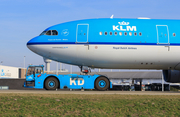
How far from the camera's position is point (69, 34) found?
24.4m

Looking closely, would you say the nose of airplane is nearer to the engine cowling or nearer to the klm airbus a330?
the klm airbus a330

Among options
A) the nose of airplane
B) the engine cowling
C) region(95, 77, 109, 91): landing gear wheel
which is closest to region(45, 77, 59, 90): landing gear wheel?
the nose of airplane

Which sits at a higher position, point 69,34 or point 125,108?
point 69,34

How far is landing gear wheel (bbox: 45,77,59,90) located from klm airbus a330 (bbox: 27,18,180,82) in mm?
2305

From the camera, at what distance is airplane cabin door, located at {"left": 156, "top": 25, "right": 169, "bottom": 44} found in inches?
958

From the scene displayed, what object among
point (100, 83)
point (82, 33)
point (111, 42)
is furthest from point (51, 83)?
point (111, 42)

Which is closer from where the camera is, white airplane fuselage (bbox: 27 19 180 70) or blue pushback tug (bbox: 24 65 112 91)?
white airplane fuselage (bbox: 27 19 180 70)

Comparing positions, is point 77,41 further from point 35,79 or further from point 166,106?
point 166,106

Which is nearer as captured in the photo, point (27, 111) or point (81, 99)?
point (27, 111)

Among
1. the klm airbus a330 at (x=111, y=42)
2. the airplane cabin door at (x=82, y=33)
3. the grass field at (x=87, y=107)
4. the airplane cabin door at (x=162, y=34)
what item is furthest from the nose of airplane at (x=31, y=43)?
the airplane cabin door at (x=162, y=34)

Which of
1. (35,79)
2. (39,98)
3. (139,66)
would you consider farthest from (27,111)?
(139,66)

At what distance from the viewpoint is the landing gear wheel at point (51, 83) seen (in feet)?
82.0

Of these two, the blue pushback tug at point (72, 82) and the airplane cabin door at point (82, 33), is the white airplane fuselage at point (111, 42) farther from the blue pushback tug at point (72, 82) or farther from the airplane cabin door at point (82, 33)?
the blue pushback tug at point (72, 82)

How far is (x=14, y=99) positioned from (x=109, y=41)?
11.2 m
